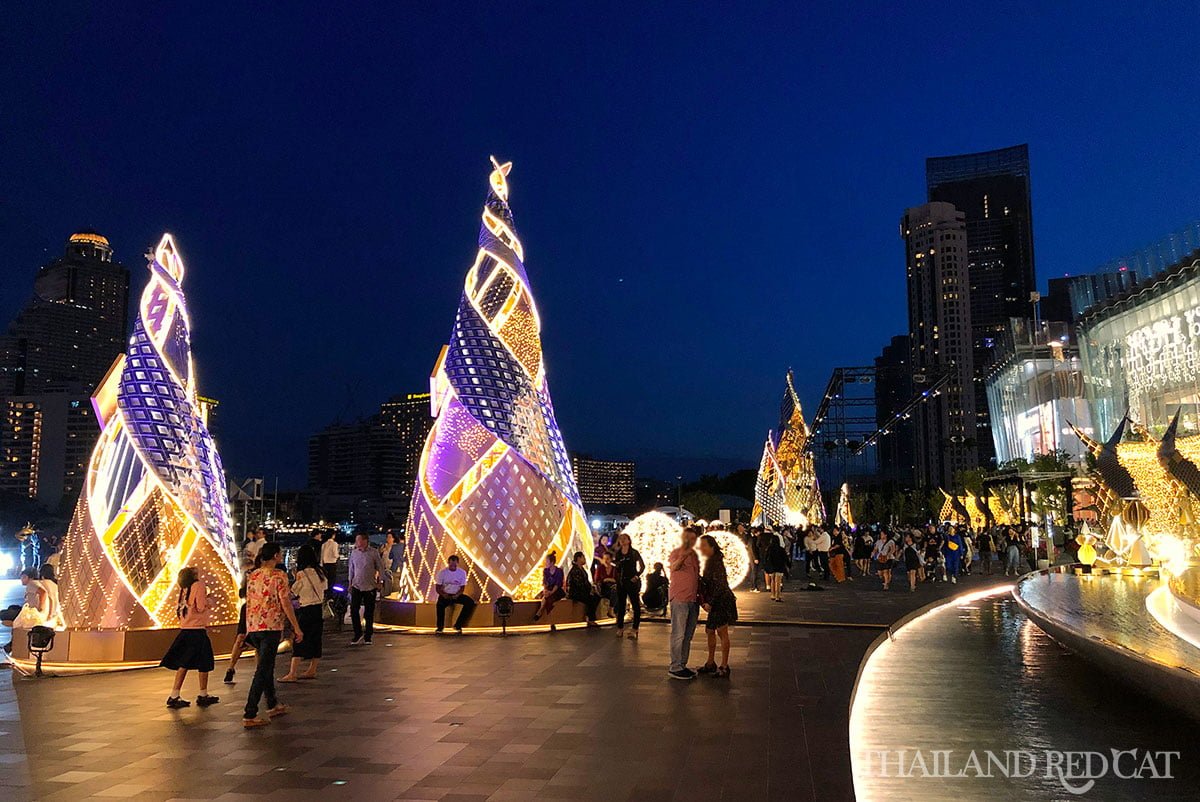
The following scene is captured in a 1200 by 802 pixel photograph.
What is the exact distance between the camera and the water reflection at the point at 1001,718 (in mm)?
5105

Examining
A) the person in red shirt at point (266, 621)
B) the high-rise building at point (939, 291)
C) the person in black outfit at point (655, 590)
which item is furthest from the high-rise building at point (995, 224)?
the person in red shirt at point (266, 621)

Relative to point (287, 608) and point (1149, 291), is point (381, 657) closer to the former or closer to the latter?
point (287, 608)

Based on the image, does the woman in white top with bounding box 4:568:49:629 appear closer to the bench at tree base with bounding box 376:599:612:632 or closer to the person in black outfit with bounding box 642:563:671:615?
the bench at tree base with bounding box 376:599:612:632

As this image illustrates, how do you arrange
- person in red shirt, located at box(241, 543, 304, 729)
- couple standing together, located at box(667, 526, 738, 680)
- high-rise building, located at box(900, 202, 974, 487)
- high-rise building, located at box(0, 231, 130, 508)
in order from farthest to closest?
high-rise building, located at box(900, 202, 974, 487) < high-rise building, located at box(0, 231, 130, 508) < couple standing together, located at box(667, 526, 738, 680) < person in red shirt, located at box(241, 543, 304, 729)

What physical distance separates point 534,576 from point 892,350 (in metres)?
147

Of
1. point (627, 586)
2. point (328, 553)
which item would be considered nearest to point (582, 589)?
point (627, 586)

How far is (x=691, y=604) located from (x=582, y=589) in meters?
4.23

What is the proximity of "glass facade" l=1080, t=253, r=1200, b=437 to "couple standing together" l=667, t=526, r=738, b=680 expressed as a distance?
31.5m

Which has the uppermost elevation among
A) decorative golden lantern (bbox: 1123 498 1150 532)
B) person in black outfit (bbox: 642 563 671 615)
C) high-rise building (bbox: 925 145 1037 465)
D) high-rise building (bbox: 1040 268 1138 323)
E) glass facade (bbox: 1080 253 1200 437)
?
high-rise building (bbox: 925 145 1037 465)

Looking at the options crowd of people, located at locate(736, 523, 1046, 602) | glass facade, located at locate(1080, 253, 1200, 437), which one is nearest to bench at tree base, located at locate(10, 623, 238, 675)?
crowd of people, located at locate(736, 523, 1046, 602)

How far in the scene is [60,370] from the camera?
356 ft

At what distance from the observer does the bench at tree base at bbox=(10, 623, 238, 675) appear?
8.92 metres

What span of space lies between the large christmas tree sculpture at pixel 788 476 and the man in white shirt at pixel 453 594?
3015 cm

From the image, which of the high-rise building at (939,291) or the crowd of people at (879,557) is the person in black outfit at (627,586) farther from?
the high-rise building at (939,291)
